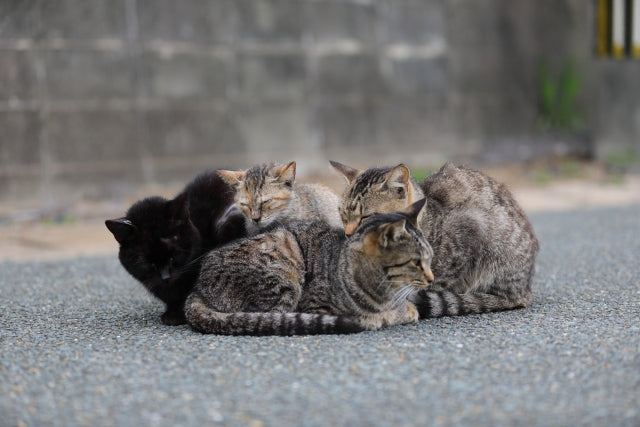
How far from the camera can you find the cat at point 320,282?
374cm

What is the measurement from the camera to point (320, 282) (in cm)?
403

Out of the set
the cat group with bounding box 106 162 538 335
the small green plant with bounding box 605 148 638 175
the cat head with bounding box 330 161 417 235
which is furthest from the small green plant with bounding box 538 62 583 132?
the cat head with bounding box 330 161 417 235

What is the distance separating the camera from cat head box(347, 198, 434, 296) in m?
3.80

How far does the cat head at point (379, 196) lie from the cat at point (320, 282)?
0.30 m

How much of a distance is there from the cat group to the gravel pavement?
0.15 m

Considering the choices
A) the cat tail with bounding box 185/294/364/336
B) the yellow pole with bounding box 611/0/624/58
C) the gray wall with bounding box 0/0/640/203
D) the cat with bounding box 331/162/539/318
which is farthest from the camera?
the yellow pole with bounding box 611/0/624/58

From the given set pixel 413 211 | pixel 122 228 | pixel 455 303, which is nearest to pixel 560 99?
pixel 455 303

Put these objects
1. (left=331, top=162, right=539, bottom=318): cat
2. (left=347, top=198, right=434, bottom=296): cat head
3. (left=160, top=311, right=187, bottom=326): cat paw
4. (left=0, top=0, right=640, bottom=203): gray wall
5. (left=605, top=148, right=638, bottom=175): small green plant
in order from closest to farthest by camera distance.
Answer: (left=347, top=198, right=434, bottom=296): cat head → (left=160, top=311, right=187, bottom=326): cat paw → (left=331, top=162, right=539, bottom=318): cat → (left=0, top=0, right=640, bottom=203): gray wall → (left=605, top=148, right=638, bottom=175): small green plant

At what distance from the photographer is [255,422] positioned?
2.53m

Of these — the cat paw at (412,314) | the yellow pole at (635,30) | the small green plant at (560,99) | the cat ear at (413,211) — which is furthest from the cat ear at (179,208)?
the yellow pole at (635,30)

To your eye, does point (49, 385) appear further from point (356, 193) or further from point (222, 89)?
point (222, 89)

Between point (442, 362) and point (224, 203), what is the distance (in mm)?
2192

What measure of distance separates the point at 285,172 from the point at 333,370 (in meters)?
2.00

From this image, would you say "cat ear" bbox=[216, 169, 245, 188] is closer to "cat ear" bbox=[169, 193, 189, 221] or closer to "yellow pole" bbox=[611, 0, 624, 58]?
"cat ear" bbox=[169, 193, 189, 221]
